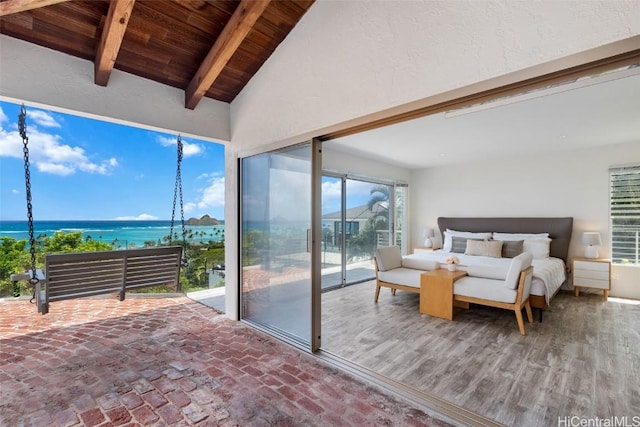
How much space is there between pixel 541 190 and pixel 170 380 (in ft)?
23.0

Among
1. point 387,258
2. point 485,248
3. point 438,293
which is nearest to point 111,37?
point 387,258

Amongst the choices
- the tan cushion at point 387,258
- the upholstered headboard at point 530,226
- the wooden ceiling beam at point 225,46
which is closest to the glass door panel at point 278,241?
the wooden ceiling beam at point 225,46

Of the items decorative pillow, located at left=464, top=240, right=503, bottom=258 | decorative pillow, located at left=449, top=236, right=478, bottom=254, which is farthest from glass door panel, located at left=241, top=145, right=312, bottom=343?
decorative pillow, located at left=449, top=236, right=478, bottom=254

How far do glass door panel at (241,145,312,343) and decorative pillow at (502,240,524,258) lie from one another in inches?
178

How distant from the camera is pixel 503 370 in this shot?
247 centimetres

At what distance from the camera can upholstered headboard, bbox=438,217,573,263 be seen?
5.34 meters

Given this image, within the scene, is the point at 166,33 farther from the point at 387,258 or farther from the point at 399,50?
the point at 387,258

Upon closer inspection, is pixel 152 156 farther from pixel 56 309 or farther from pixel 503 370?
pixel 503 370

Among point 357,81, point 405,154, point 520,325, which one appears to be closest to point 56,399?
point 357,81

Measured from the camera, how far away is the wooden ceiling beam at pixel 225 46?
233 centimetres

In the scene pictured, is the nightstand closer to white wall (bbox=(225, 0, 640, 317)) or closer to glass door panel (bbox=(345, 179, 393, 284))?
glass door panel (bbox=(345, 179, 393, 284))

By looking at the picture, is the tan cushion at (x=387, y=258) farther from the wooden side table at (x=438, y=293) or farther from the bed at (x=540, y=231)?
the bed at (x=540, y=231)

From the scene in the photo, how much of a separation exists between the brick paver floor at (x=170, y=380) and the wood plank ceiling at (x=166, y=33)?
8.94ft

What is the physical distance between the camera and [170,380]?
7.63ft
